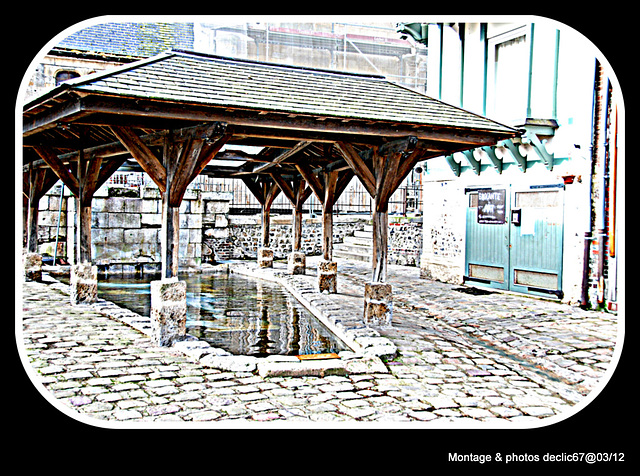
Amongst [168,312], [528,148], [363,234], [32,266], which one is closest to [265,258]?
[363,234]

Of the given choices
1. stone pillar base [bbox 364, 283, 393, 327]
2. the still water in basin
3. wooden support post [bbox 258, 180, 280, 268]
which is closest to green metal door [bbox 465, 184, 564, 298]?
stone pillar base [bbox 364, 283, 393, 327]

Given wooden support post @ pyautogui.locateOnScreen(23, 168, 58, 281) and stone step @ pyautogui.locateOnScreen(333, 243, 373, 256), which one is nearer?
wooden support post @ pyautogui.locateOnScreen(23, 168, 58, 281)

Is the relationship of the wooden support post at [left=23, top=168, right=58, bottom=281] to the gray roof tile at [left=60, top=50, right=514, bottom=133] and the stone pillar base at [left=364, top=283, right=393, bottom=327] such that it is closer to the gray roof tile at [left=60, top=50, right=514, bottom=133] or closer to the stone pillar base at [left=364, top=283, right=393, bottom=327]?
the gray roof tile at [left=60, top=50, right=514, bottom=133]

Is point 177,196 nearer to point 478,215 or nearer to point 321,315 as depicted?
point 321,315

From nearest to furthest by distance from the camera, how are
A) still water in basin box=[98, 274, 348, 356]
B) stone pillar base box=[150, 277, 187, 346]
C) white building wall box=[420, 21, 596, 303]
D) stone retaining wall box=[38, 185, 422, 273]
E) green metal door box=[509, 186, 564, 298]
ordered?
stone pillar base box=[150, 277, 187, 346] < still water in basin box=[98, 274, 348, 356] < white building wall box=[420, 21, 596, 303] < green metal door box=[509, 186, 564, 298] < stone retaining wall box=[38, 185, 422, 273]

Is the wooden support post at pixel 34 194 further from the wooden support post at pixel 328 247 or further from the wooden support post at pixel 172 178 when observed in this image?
the wooden support post at pixel 172 178

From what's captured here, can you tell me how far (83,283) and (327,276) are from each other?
4211 millimetres

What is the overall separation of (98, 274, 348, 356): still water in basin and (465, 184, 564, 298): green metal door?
398cm

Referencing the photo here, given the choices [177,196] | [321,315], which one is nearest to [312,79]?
[177,196]

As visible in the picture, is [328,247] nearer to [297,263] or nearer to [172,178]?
[297,263]

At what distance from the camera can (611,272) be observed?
28.2ft

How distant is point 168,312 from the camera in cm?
655

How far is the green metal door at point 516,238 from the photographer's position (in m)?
9.95

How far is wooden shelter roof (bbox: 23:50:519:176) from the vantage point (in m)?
5.96
